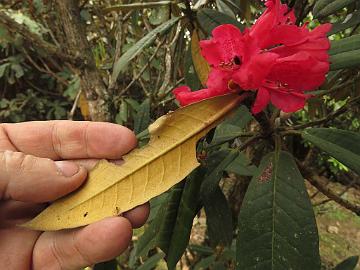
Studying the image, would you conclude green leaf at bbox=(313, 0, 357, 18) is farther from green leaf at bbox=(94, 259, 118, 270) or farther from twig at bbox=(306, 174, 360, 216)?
green leaf at bbox=(94, 259, 118, 270)

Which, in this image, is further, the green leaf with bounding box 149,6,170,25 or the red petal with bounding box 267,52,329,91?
the green leaf with bounding box 149,6,170,25

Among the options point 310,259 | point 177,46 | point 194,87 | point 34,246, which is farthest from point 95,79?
point 310,259

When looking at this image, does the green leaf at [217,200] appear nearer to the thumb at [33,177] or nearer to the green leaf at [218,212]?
the green leaf at [218,212]

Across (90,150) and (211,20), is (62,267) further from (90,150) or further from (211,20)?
(211,20)

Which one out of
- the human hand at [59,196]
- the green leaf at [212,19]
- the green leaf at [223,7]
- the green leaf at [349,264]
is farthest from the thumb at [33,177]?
the green leaf at [349,264]

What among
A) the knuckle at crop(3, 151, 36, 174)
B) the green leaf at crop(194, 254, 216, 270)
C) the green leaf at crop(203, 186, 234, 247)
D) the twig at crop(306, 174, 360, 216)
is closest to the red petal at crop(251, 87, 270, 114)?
the green leaf at crop(203, 186, 234, 247)

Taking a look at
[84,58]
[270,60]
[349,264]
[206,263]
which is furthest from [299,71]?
[206,263]

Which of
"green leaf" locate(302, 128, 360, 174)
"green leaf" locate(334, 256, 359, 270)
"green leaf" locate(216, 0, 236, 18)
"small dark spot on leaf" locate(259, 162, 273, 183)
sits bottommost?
"green leaf" locate(334, 256, 359, 270)
